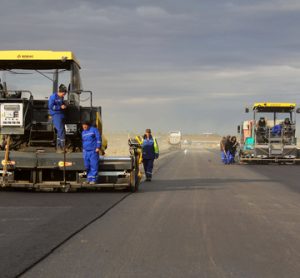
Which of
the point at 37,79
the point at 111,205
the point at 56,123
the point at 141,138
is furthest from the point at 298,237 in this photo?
the point at 141,138

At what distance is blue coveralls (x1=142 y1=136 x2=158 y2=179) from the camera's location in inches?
765

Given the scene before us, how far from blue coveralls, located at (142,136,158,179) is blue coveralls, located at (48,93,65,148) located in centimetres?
565

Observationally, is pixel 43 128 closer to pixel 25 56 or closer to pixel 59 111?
pixel 59 111

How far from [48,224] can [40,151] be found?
5.48 metres

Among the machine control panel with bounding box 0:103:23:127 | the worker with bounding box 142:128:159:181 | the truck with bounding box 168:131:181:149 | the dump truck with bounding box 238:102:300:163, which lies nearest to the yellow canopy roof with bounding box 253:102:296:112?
the dump truck with bounding box 238:102:300:163

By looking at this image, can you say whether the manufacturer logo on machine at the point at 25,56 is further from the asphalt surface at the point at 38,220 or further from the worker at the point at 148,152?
the worker at the point at 148,152

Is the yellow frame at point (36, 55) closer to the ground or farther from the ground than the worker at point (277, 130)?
farther from the ground

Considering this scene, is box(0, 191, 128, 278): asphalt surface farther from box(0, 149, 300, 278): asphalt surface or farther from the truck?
A: the truck

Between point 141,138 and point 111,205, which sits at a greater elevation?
point 141,138

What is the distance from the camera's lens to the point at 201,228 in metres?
8.98

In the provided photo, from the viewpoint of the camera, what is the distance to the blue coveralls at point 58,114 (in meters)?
13.7

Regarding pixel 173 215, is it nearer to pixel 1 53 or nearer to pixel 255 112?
pixel 1 53

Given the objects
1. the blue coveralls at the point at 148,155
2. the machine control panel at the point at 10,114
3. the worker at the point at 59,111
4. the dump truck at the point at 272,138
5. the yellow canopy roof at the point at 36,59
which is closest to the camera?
the worker at the point at 59,111

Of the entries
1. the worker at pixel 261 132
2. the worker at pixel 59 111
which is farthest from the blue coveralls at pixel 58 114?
the worker at pixel 261 132
